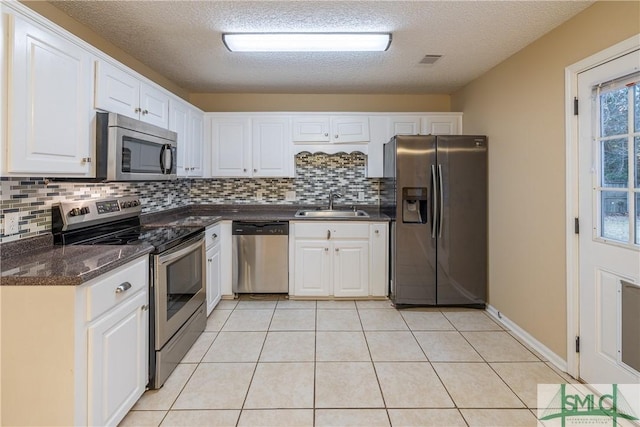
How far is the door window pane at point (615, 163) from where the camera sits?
5.83 ft

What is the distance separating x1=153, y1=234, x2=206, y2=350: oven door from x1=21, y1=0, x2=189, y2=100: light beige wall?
1.62m

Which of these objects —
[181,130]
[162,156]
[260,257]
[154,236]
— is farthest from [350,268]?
[181,130]

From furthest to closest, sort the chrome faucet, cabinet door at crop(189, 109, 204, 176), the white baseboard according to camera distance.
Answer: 1. the chrome faucet
2. cabinet door at crop(189, 109, 204, 176)
3. the white baseboard

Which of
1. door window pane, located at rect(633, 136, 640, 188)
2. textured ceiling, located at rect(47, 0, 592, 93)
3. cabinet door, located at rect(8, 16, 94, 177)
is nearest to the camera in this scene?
cabinet door, located at rect(8, 16, 94, 177)

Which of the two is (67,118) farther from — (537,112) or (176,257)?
(537,112)

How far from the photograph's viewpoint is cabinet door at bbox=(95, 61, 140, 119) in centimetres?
189

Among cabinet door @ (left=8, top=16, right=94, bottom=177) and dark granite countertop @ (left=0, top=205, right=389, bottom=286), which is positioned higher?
cabinet door @ (left=8, top=16, right=94, bottom=177)

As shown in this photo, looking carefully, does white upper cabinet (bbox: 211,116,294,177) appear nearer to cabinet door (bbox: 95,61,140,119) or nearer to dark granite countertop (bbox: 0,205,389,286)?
cabinet door (bbox: 95,61,140,119)

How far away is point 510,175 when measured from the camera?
2787 millimetres

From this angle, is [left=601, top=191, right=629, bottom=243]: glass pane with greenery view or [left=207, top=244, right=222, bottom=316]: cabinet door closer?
[left=601, top=191, right=629, bottom=243]: glass pane with greenery view

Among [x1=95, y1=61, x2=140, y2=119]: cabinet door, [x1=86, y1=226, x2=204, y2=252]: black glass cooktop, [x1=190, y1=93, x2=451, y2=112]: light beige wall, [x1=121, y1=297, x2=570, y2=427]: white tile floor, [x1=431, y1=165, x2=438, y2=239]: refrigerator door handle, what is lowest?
[x1=121, y1=297, x2=570, y2=427]: white tile floor

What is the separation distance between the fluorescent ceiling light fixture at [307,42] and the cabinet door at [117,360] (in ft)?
6.29

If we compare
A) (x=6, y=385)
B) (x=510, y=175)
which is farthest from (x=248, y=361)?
(x=510, y=175)

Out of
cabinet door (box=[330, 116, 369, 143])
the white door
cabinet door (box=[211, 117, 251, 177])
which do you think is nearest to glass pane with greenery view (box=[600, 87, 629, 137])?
the white door
